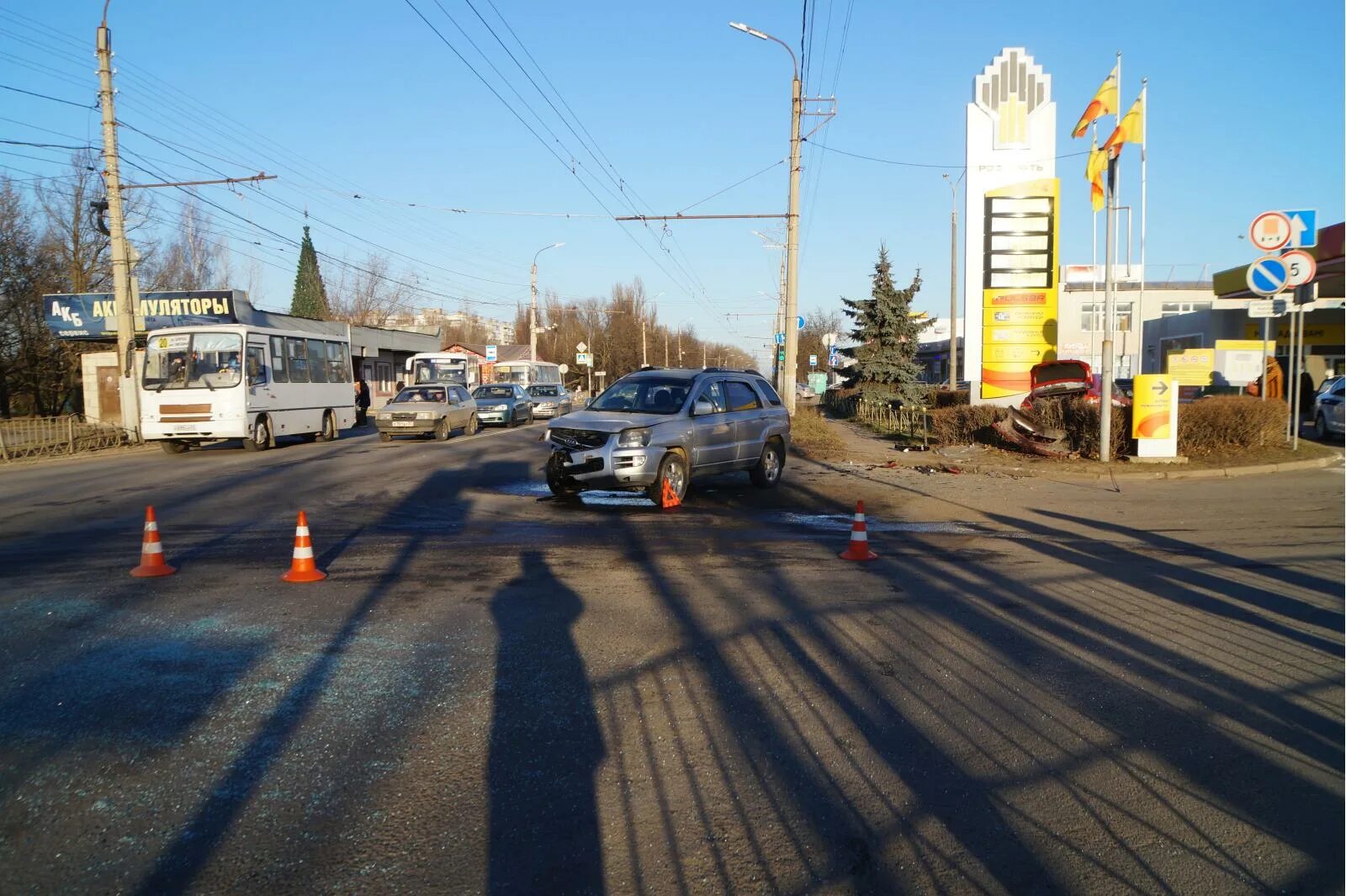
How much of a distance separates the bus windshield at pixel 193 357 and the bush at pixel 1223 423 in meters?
19.2

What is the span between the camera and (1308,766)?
173 inches

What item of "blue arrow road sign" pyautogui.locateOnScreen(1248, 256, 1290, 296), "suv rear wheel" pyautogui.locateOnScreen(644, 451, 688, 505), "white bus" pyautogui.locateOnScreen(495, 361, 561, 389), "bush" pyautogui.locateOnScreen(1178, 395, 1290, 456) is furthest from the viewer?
"white bus" pyautogui.locateOnScreen(495, 361, 561, 389)

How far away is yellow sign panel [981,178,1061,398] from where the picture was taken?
80.8 ft

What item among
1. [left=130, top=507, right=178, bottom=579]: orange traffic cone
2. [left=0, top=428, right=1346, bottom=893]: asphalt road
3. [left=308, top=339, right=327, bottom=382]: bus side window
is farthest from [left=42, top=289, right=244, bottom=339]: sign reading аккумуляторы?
[left=0, top=428, right=1346, bottom=893]: asphalt road

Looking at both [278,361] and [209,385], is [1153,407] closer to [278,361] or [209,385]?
[278,361]

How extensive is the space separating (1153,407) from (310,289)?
206ft

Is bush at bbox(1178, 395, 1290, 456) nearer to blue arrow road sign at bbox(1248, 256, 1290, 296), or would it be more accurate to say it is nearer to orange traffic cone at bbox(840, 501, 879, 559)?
blue arrow road sign at bbox(1248, 256, 1290, 296)

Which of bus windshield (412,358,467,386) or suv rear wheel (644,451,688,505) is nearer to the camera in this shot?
suv rear wheel (644,451,688,505)

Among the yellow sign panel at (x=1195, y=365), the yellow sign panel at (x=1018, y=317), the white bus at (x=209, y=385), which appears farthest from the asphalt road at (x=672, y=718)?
the yellow sign panel at (x=1195, y=365)

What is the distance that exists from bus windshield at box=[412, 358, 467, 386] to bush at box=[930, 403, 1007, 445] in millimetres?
24996

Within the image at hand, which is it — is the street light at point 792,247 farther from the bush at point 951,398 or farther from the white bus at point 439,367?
the white bus at point 439,367

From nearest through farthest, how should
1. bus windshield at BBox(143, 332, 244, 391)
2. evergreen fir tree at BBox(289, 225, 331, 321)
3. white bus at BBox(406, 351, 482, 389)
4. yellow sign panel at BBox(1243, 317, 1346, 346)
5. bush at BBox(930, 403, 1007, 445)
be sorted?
bush at BBox(930, 403, 1007, 445) → bus windshield at BBox(143, 332, 244, 391) → yellow sign panel at BBox(1243, 317, 1346, 346) → white bus at BBox(406, 351, 482, 389) → evergreen fir tree at BBox(289, 225, 331, 321)

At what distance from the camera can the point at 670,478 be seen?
12875 mm

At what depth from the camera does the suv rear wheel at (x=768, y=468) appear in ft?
49.8
